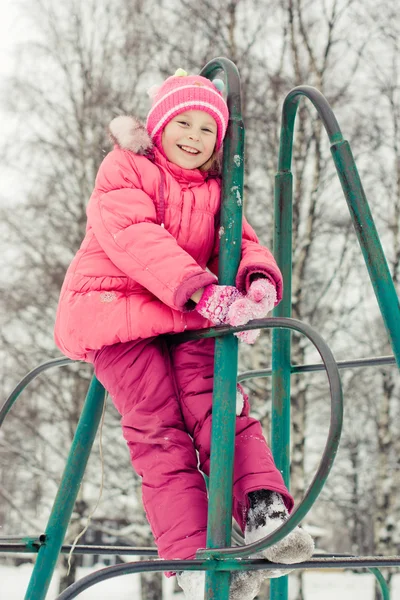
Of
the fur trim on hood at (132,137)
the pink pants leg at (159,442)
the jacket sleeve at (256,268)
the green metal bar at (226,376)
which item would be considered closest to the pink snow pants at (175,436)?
the pink pants leg at (159,442)

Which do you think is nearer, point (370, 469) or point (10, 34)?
point (10, 34)

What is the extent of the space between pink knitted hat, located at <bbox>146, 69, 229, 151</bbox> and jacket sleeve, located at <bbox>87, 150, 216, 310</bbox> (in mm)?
156

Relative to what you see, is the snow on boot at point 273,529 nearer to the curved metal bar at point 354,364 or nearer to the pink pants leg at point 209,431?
the pink pants leg at point 209,431

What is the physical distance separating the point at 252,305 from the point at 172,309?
244mm

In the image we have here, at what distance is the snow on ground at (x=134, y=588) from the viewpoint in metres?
12.3

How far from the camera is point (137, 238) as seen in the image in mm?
1547

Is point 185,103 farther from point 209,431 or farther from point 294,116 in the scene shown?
point 209,431

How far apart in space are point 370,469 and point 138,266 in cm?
1450

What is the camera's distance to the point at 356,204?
1.46 metres

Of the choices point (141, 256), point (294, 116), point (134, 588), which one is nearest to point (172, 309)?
point (141, 256)

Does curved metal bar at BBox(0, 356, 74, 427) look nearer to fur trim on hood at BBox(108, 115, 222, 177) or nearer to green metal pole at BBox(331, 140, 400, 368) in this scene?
fur trim on hood at BBox(108, 115, 222, 177)


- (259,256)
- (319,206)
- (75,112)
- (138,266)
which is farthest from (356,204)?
(75,112)

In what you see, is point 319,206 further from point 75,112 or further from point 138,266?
point 138,266

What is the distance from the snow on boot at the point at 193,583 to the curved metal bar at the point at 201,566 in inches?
4.6
